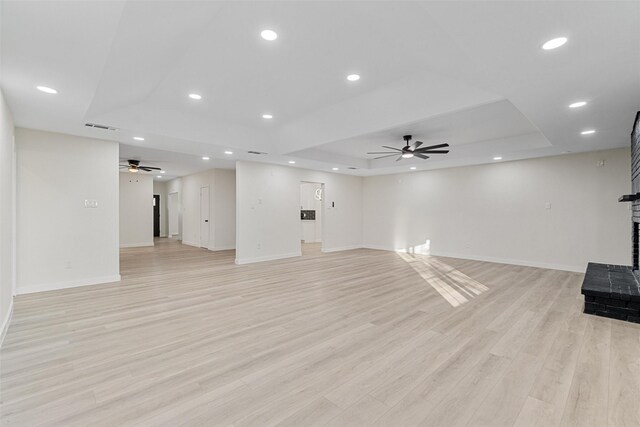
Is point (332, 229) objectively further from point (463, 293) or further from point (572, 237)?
point (572, 237)

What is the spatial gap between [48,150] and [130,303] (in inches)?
119

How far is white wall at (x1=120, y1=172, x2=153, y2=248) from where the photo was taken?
10.3 m

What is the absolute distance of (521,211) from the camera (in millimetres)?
7043

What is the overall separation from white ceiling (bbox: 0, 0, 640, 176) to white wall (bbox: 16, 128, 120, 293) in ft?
1.30

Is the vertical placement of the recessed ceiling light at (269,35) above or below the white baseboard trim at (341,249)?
above

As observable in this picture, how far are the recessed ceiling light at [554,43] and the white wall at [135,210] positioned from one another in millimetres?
11630

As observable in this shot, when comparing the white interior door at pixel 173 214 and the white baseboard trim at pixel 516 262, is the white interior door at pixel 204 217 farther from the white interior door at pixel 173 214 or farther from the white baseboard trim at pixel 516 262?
the white baseboard trim at pixel 516 262

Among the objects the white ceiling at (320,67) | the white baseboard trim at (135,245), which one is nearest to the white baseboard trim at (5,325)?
the white ceiling at (320,67)

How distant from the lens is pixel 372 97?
421 centimetres

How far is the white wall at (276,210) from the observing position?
7.43 m

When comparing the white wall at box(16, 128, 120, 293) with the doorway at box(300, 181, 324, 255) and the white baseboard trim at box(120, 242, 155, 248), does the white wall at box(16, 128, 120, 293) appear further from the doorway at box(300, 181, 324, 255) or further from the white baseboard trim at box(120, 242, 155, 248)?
the doorway at box(300, 181, 324, 255)

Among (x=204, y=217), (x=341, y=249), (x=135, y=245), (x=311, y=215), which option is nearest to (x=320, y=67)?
(x=341, y=249)

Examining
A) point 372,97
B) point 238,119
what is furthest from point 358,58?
point 238,119

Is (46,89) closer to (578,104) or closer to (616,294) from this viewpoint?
(578,104)
